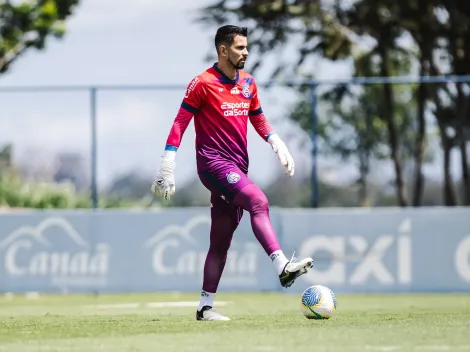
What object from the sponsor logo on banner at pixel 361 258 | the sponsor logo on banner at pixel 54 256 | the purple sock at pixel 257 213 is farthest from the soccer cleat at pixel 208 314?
the sponsor logo on banner at pixel 54 256

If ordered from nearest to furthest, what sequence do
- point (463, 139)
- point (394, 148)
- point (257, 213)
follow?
1. point (257, 213)
2. point (394, 148)
3. point (463, 139)

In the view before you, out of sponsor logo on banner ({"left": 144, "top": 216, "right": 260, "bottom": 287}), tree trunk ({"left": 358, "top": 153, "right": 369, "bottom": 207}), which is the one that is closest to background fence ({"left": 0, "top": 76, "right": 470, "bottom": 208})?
tree trunk ({"left": 358, "top": 153, "right": 369, "bottom": 207})

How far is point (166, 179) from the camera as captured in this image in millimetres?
9492

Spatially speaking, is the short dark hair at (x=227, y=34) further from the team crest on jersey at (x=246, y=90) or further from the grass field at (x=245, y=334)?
the grass field at (x=245, y=334)

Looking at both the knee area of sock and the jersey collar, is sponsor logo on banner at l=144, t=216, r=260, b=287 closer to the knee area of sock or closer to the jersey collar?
the knee area of sock

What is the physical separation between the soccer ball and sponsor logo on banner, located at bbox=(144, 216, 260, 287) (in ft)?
24.8

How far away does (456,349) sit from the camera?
7.16 m

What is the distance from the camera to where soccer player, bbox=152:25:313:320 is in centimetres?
936

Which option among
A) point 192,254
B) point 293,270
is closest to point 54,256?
→ point 192,254

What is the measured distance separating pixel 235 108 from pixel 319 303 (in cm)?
168

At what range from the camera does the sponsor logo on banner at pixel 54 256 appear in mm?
17547

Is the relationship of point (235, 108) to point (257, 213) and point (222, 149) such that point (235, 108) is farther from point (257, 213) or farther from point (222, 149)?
point (257, 213)

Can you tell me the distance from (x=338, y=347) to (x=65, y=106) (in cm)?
1251

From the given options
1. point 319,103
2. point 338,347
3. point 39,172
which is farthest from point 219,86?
point 39,172
